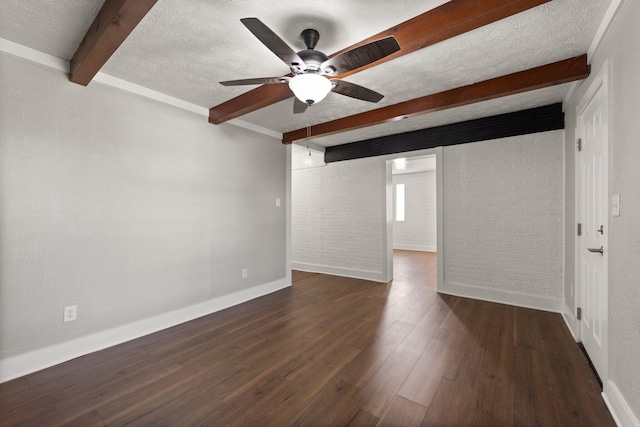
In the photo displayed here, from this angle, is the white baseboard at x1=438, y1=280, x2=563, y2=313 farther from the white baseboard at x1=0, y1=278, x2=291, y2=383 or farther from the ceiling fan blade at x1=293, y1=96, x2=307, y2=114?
the ceiling fan blade at x1=293, y1=96, x2=307, y2=114

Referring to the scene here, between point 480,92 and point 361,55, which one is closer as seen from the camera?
point 361,55

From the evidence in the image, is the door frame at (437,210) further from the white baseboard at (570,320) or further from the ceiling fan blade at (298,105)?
the ceiling fan blade at (298,105)

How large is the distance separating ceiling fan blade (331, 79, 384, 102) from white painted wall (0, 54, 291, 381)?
205cm

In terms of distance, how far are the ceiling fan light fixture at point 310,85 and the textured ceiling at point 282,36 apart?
1.27ft

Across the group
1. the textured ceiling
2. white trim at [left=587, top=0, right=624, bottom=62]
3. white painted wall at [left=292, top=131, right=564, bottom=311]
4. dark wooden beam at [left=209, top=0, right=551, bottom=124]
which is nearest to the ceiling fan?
the textured ceiling

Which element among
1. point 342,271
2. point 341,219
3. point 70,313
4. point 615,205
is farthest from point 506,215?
point 70,313

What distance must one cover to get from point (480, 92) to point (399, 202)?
21.8 ft

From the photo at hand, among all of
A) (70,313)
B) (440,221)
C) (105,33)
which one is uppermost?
(105,33)

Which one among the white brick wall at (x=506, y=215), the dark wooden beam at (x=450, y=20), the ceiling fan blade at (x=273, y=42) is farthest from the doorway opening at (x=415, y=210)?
the ceiling fan blade at (x=273, y=42)

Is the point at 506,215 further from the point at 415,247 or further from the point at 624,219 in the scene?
the point at 415,247

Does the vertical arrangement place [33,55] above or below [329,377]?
above

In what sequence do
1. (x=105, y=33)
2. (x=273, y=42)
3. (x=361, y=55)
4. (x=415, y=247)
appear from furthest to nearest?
(x=415, y=247) → (x=105, y=33) → (x=361, y=55) → (x=273, y=42)

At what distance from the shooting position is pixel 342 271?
5273 mm

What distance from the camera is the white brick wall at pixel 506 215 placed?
3.37m
